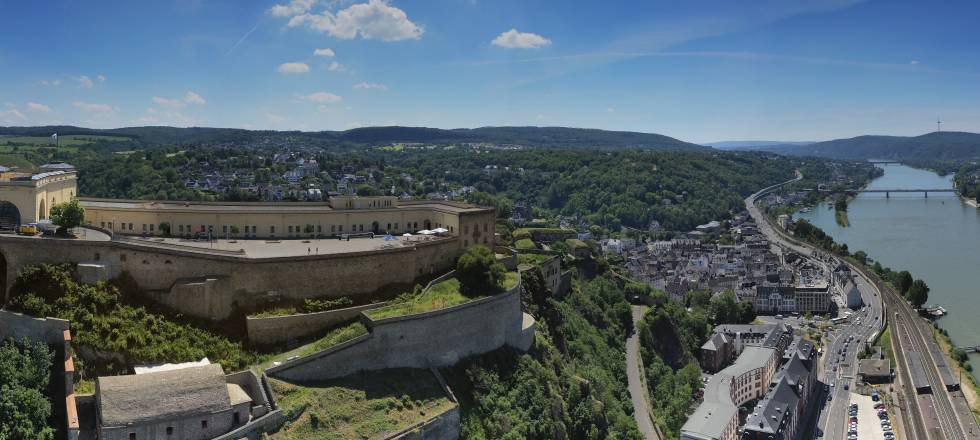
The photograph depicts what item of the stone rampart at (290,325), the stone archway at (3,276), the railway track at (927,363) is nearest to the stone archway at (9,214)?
the stone archway at (3,276)

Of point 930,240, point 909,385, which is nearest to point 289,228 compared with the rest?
point 909,385

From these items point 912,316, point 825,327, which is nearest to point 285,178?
point 825,327

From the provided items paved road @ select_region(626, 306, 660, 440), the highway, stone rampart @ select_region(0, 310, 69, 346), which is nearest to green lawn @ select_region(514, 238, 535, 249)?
paved road @ select_region(626, 306, 660, 440)

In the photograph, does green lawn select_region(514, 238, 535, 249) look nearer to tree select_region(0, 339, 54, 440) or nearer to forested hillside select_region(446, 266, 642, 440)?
forested hillside select_region(446, 266, 642, 440)

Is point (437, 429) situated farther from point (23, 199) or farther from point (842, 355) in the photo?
point (842, 355)

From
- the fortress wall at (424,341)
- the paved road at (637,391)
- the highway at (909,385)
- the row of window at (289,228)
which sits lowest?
the highway at (909,385)

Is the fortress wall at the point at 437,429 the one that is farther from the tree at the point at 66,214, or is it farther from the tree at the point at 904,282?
the tree at the point at 904,282
